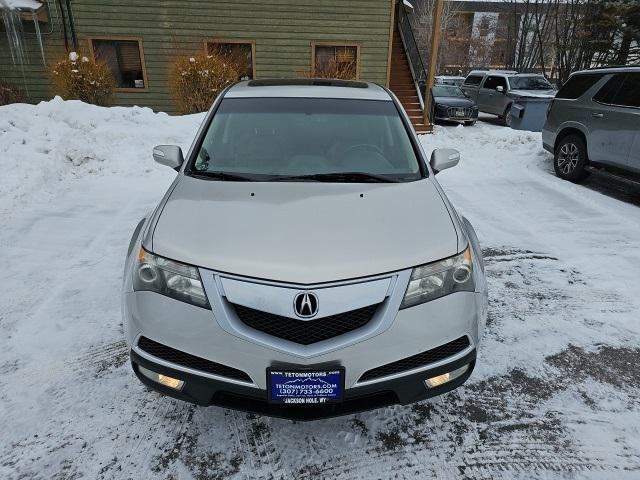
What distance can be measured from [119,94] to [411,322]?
13537 mm

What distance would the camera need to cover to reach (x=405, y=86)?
14188 mm

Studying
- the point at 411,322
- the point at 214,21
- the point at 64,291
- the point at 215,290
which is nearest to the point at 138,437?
the point at 215,290

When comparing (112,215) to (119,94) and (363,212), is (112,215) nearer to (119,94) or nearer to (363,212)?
(363,212)

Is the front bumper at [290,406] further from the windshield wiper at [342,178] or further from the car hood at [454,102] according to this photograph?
the car hood at [454,102]

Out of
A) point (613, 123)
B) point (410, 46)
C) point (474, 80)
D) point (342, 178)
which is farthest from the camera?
point (474, 80)

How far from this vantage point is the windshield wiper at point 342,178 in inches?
109

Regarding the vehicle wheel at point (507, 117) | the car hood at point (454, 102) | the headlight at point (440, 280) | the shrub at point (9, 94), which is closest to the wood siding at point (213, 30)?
the shrub at point (9, 94)

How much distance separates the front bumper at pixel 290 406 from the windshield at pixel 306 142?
4.21ft

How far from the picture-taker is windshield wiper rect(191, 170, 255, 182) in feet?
9.11

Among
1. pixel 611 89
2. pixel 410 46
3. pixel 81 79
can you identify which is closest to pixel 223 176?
pixel 611 89

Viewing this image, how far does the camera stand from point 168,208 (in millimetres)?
2457

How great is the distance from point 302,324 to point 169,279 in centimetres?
67

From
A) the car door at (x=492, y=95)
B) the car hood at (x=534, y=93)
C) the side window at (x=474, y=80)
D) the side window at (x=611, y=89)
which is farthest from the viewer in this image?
the side window at (x=474, y=80)

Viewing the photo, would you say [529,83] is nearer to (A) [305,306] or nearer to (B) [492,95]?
(B) [492,95]
